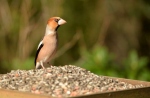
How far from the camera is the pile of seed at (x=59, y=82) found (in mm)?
3215

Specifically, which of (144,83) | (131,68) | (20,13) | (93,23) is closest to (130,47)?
(93,23)

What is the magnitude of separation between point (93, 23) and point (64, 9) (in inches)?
31.7

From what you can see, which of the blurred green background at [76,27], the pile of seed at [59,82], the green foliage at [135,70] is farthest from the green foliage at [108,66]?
the pile of seed at [59,82]

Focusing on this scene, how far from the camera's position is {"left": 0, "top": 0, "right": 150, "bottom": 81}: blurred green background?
343 inches

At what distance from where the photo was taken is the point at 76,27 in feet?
31.4

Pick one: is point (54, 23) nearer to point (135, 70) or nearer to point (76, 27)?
point (135, 70)

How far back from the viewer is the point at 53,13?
887 centimetres

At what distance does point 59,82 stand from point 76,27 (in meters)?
6.24

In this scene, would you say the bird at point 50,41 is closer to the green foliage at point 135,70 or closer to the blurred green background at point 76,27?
the green foliage at point 135,70

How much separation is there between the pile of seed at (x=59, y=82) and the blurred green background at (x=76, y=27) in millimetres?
4298

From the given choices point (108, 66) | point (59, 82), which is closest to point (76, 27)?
point (108, 66)

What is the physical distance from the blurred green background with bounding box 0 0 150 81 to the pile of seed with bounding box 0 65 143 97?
4.30 m

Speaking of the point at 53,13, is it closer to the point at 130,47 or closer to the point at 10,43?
the point at 10,43

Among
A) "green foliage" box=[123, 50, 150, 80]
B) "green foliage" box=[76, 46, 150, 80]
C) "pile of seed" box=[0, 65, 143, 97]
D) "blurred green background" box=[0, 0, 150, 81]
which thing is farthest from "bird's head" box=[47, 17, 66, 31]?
"blurred green background" box=[0, 0, 150, 81]
